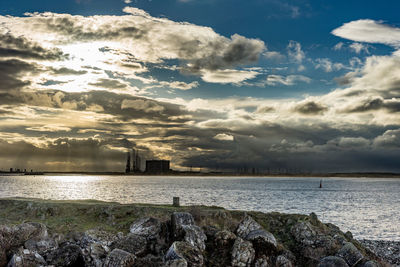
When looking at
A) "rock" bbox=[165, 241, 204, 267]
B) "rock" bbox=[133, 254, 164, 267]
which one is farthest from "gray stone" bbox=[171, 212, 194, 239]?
"rock" bbox=[133, 254, 164, 267]

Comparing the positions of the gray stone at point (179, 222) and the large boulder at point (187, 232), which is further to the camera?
the gray stone at point (179, 222)

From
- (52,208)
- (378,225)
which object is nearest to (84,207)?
(52,208)

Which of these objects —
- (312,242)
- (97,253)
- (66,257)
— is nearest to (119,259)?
(97,253)

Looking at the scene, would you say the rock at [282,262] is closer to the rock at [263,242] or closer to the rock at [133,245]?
the rock at [263,242]

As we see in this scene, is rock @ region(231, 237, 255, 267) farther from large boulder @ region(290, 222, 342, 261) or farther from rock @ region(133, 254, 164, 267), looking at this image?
large boulder @ region(290, 222, 342, 261)

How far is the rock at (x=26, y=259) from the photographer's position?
16422mm

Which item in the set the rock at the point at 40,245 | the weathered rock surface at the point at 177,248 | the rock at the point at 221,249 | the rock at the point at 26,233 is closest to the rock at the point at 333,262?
the weathered rock surface at the point at 177,248

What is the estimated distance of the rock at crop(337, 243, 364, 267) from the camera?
18602 millimetres

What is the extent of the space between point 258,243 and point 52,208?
710 inches

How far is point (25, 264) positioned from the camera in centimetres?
1653

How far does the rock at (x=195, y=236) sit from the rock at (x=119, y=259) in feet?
9.95

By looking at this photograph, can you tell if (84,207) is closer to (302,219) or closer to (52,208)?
(52,208)

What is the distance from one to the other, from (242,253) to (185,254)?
303 centimetres

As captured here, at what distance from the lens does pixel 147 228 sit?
20.1m
